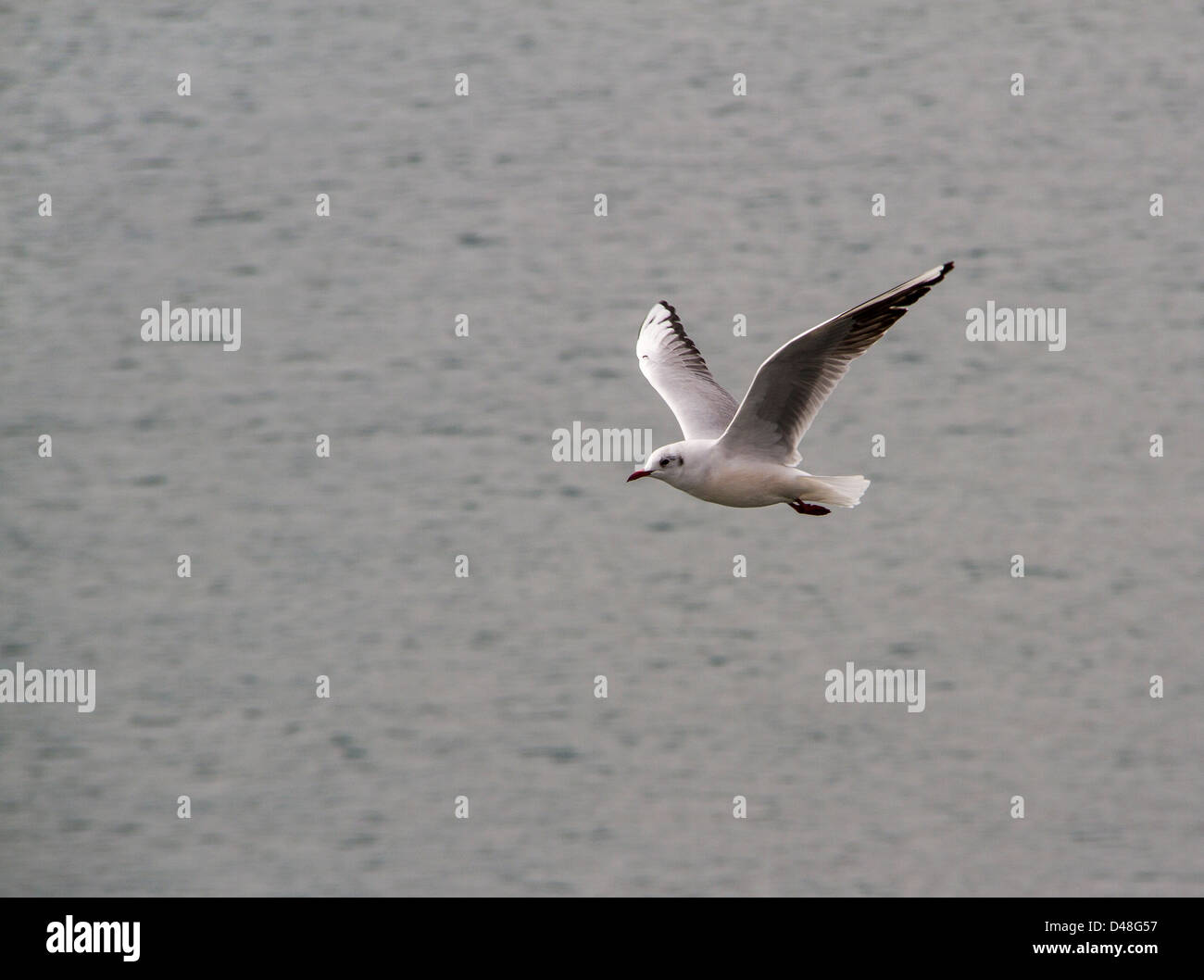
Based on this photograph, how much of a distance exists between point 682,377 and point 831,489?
1086 millimetres

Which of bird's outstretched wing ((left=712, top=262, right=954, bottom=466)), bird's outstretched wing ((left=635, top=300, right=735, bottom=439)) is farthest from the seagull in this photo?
bird's outstretched wing ((left=635, top=300, right=735, bottom=439))

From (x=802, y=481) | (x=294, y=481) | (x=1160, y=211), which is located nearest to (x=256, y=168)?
(x=294, y=481)

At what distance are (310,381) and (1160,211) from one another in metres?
4.13

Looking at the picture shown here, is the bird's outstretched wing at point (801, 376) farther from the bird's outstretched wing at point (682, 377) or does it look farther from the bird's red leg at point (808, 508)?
the bird's outstretched wing at point (682, 377)

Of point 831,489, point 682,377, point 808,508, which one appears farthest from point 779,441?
point 682,377

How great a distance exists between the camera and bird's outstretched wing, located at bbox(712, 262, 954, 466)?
412 centimetres

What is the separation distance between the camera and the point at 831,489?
14.7 feet

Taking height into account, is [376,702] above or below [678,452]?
below

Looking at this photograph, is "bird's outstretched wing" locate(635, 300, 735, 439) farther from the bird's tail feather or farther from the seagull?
the bird's tail feather

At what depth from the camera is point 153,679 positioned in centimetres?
686

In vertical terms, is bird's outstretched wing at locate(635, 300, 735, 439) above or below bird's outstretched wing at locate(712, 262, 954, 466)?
above

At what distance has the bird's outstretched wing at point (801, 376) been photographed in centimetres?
412

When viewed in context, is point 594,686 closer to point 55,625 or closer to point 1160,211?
point 55,625

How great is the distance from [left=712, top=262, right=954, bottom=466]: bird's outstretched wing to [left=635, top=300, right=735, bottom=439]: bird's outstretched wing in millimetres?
398
